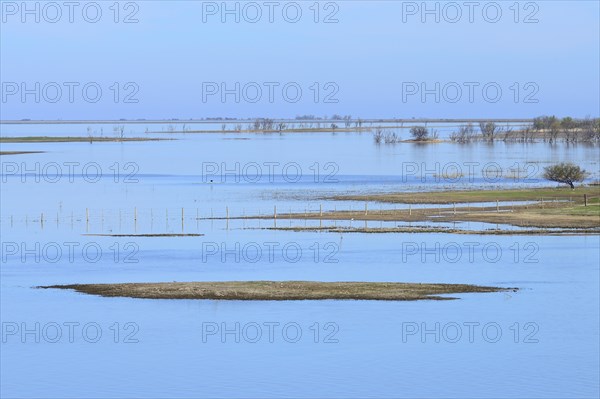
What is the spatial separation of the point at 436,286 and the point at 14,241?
3179 cm

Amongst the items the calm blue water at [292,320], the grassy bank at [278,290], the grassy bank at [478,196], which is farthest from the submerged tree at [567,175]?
the grassy bank at [278,290]

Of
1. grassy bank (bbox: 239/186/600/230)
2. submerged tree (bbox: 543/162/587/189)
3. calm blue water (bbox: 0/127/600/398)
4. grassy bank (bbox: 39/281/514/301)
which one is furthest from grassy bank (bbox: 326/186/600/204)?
grassy bank (bbox: 39/281/514/301)

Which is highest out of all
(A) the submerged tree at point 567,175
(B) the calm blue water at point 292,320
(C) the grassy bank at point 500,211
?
(A) the submerged tree at point 567,175

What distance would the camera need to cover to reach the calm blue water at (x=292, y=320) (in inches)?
1481

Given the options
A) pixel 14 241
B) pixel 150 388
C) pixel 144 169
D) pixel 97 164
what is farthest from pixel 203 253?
pixel 97 164

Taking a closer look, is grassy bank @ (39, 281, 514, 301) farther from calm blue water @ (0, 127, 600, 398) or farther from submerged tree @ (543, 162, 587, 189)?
submerged tree @ (543, 162, 587, 189)

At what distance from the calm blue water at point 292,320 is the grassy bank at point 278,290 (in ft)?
3.08

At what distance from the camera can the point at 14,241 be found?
241 feet

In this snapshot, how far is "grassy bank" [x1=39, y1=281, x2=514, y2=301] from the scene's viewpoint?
50.1 metres

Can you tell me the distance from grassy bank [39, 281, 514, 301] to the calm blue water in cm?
94

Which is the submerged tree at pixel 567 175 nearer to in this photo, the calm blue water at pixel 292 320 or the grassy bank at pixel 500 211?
the grassy bank at pixel 500 211

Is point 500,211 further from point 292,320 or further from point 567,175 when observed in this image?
point 292,320

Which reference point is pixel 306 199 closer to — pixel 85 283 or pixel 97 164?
pixel 85 283

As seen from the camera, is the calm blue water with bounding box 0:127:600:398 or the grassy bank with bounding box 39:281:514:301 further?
the grassy bank with bounding box 39:281:514:301
